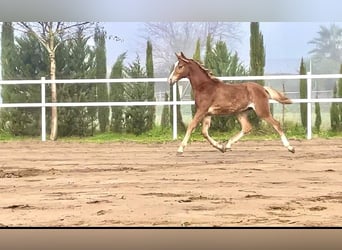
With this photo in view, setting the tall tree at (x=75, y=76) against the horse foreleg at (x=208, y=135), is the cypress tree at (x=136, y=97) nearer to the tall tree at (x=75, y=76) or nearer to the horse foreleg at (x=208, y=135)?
the tall tree at (x=75, y=76)

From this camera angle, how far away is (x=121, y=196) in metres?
3.55

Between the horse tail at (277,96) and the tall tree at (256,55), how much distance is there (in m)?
0.06

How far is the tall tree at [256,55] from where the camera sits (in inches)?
142

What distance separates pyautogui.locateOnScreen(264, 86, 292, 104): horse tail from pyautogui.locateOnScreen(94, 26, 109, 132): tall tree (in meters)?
A: 0.95

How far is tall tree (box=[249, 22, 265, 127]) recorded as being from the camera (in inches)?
142

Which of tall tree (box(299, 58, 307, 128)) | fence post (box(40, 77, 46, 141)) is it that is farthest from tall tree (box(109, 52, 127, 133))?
tall tree (box(299, 58, 307, 128))

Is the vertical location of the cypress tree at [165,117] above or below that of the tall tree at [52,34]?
below

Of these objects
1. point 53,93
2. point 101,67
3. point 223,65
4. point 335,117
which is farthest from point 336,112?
point 53,93

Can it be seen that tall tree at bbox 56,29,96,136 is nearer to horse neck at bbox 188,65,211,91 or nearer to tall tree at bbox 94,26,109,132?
tall tree at bbox 94,26,109,132

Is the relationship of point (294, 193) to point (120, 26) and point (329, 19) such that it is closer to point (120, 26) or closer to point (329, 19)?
point (329, 19)

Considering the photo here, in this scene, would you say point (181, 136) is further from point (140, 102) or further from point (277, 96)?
point (277, 96)

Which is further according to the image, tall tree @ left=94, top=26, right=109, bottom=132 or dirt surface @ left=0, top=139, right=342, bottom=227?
tall tree @ left=94, top=26, right=109, bottom=132

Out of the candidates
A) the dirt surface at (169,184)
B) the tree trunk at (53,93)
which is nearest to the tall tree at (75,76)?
the tree trunk at (53,93)
